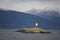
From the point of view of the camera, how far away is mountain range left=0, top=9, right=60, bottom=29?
8.20ft

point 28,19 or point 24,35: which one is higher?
point 28,19

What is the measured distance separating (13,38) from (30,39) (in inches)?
10.8

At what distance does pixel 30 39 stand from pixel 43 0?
0.68 metres

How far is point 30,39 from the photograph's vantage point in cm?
246

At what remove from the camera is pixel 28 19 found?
8.21ft

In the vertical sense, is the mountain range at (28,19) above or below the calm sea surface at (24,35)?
above

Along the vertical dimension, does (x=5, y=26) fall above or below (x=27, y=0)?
below

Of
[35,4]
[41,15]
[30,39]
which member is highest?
[35,4]

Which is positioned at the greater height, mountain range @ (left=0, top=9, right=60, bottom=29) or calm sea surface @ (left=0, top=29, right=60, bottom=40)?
mountain range @ (left=0, top=9, right=60, bottom=29)

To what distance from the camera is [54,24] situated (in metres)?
2.49

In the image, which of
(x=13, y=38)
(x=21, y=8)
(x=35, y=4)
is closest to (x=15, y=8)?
(x=21, y=8)

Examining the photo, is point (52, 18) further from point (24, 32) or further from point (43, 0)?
point (24, 32)

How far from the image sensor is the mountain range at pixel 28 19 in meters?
2.50

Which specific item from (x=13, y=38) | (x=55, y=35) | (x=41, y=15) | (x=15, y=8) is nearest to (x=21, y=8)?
(x=15, y=8)
